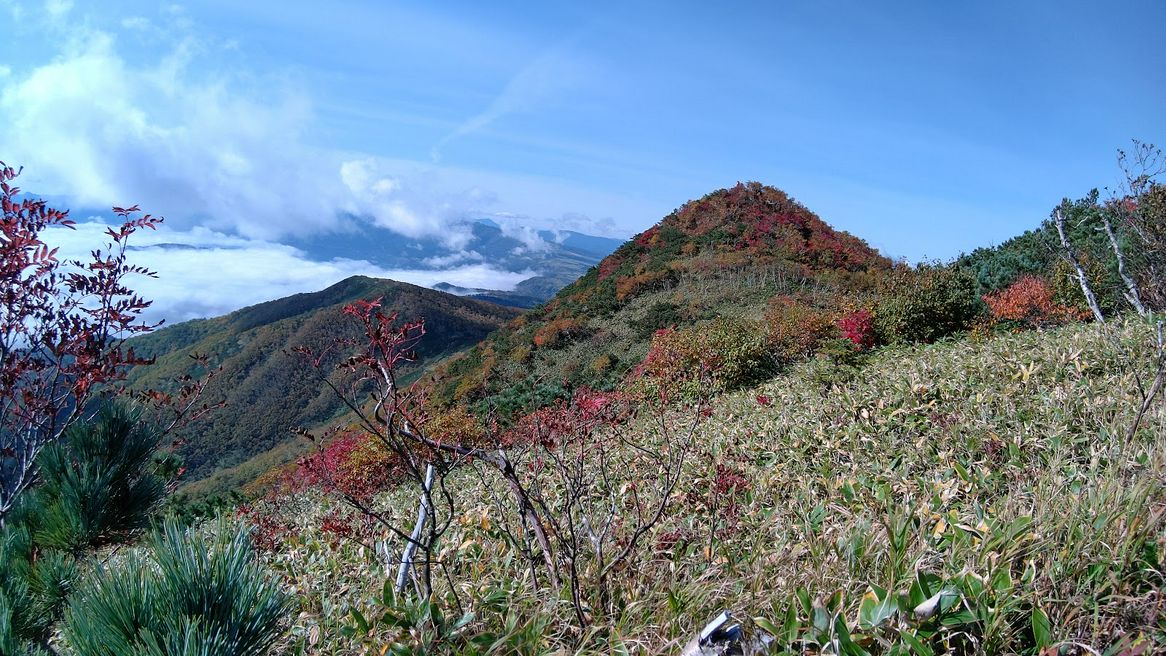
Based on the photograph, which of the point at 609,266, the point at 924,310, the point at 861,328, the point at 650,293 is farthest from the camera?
the point at 609,266

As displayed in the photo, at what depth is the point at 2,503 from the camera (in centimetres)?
262

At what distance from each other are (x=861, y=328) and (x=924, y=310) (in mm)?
1036

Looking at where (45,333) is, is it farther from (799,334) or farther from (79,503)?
(799,334)

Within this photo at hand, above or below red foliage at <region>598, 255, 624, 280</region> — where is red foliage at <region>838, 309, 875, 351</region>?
below

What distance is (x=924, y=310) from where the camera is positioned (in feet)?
34.0

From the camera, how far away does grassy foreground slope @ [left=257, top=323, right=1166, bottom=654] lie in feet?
6.39

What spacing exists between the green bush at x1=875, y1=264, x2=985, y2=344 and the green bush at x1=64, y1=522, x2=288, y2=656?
10.3 m

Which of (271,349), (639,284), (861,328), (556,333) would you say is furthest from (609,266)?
(271,349)

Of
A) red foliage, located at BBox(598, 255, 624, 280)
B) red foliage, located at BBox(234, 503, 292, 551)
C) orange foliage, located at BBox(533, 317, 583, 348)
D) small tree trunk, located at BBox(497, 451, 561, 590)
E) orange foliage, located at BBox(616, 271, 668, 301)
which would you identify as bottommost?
red foliage, located at BBox(234, 503, 292, 551)

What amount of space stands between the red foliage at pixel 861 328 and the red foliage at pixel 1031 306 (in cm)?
226

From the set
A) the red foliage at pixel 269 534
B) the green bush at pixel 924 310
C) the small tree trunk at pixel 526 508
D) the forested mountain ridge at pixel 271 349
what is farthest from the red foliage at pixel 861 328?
the forested mountain ridge at pixel 271 349

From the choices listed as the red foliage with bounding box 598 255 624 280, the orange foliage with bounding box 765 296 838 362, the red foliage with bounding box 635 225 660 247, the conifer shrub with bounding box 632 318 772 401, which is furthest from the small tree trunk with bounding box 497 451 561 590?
the red foliage with bounding box 635 225 660 247

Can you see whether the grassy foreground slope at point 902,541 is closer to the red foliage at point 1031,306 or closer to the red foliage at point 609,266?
the red foliage at point 1031,306

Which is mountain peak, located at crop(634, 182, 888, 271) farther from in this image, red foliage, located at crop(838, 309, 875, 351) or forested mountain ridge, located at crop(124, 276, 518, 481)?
forested mountain ridge, located at crop(124, 276, 518, 481)
